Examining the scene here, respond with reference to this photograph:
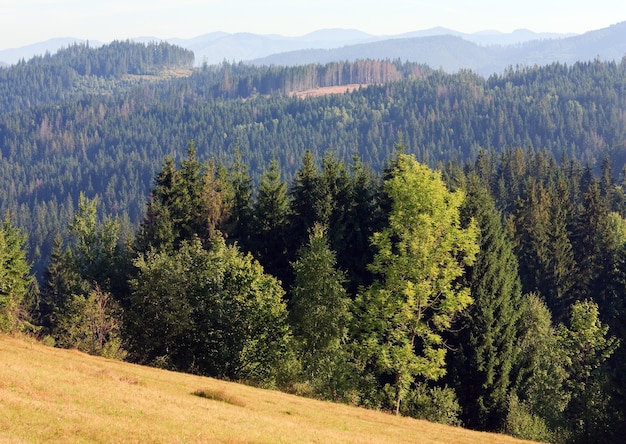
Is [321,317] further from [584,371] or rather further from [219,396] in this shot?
[584,371]

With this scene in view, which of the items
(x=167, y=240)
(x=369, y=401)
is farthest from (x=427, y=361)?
(x=167, y=240)

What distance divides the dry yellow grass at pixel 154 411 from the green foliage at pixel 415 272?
4028 millimetres

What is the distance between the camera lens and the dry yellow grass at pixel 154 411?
25.3 metres

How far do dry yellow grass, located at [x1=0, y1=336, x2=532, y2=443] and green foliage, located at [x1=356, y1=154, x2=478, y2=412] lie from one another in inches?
159

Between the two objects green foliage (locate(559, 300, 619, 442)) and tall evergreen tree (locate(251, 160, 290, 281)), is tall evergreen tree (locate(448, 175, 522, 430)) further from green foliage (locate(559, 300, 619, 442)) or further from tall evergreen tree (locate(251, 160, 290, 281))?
tall evergreen tree (locate(251, 160, 290, 281))

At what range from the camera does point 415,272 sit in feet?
150

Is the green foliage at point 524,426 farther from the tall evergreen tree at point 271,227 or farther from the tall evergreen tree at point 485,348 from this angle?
the tall evergreen tree at point 271,227

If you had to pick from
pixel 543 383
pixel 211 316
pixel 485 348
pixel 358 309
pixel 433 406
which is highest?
pixel 358 309

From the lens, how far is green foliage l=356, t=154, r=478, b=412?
45.9 metres

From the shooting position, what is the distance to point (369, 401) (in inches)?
1935

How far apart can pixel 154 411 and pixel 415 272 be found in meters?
21.0

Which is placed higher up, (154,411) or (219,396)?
(154,411)

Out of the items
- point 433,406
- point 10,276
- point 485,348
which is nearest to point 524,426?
point 485,348

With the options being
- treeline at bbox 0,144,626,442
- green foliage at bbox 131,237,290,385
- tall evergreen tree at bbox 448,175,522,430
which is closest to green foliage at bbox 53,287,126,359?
treeline at bbox 0,144,626,442
